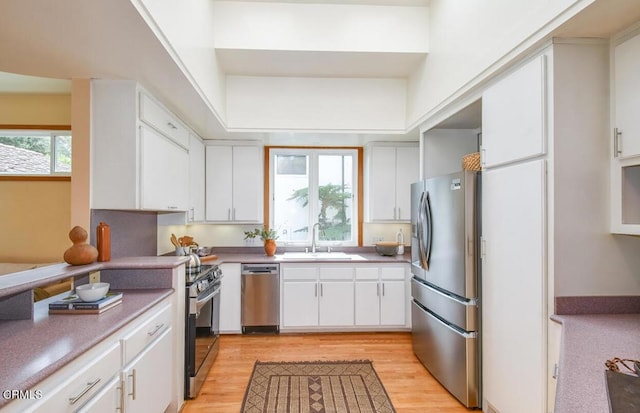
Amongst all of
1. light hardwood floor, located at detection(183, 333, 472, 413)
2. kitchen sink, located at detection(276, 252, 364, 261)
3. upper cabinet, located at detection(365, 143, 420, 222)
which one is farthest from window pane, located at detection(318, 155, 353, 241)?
light hardwood floor, located at detection(183, 333, 472, 413)

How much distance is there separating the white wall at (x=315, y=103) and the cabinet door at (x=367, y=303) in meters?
1.85

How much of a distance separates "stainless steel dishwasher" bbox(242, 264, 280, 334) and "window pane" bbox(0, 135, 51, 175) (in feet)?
6.99

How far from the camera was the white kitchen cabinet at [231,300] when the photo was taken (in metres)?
3.72

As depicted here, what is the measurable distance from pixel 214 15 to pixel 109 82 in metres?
1.33

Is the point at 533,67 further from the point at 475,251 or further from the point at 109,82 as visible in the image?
the point at 109,82

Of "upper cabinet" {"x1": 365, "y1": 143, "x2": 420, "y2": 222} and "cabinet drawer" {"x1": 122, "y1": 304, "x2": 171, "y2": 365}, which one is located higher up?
"upper cabinet" {"x1": 365, "y1": 143, "x2": 420, "y2": 222}

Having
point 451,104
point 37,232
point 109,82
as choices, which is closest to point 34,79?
point 109,82

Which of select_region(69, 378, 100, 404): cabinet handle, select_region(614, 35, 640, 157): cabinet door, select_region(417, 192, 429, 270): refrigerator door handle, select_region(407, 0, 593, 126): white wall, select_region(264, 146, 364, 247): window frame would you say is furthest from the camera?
select_region(264, 146, 364, 247): window frame

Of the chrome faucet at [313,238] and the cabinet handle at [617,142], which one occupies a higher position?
the cabinet handle at [617,142]

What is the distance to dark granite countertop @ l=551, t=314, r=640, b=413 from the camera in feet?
3.08

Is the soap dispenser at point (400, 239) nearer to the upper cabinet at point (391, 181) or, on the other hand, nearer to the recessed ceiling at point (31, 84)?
the upper cabinet at point (391, 181)

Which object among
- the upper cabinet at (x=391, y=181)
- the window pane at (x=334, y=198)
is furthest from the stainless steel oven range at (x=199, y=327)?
the upper cabinet at (x=391, y=181)

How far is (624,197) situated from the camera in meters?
1.65

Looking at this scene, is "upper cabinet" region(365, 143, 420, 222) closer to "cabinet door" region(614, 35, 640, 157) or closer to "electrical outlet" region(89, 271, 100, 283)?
"cabinet door" region(614, 35, 640, 157)
